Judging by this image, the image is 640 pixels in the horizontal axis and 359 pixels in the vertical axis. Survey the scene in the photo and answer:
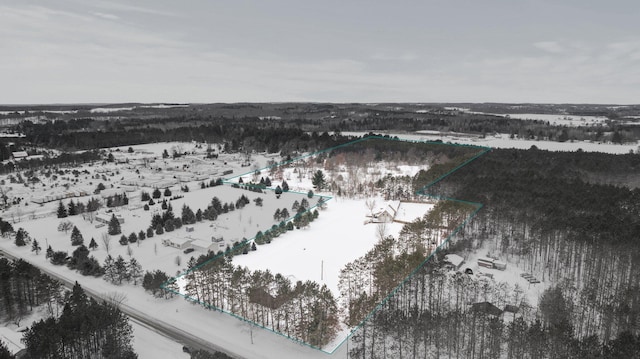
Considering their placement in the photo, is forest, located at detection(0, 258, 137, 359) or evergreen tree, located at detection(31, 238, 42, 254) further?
evergreen tree, located at detection(31, 238, 42, 254)

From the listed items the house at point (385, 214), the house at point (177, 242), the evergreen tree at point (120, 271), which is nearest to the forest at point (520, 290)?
the house at point (385, 214)

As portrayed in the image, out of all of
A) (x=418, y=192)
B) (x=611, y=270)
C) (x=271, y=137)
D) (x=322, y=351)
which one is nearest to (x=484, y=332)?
(x=322, y=351)

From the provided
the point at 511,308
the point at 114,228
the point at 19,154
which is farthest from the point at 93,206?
the point at 19,154

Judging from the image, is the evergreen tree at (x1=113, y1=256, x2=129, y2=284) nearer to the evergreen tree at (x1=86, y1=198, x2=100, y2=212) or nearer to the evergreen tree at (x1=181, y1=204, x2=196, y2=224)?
the evergreen tree at (x1=181, y1=204, x2=196, y2=224)

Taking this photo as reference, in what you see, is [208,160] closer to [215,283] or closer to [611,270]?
[215,283]

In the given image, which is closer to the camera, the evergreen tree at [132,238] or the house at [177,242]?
the house at [177,242]

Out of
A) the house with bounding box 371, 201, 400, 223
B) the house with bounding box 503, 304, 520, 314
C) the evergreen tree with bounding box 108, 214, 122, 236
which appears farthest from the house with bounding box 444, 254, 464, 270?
the evergreen tree with bounding box 108, 214, 122, 236

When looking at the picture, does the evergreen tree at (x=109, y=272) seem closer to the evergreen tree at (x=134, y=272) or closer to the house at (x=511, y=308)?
the evergreen tree at (x=134, y=272)
